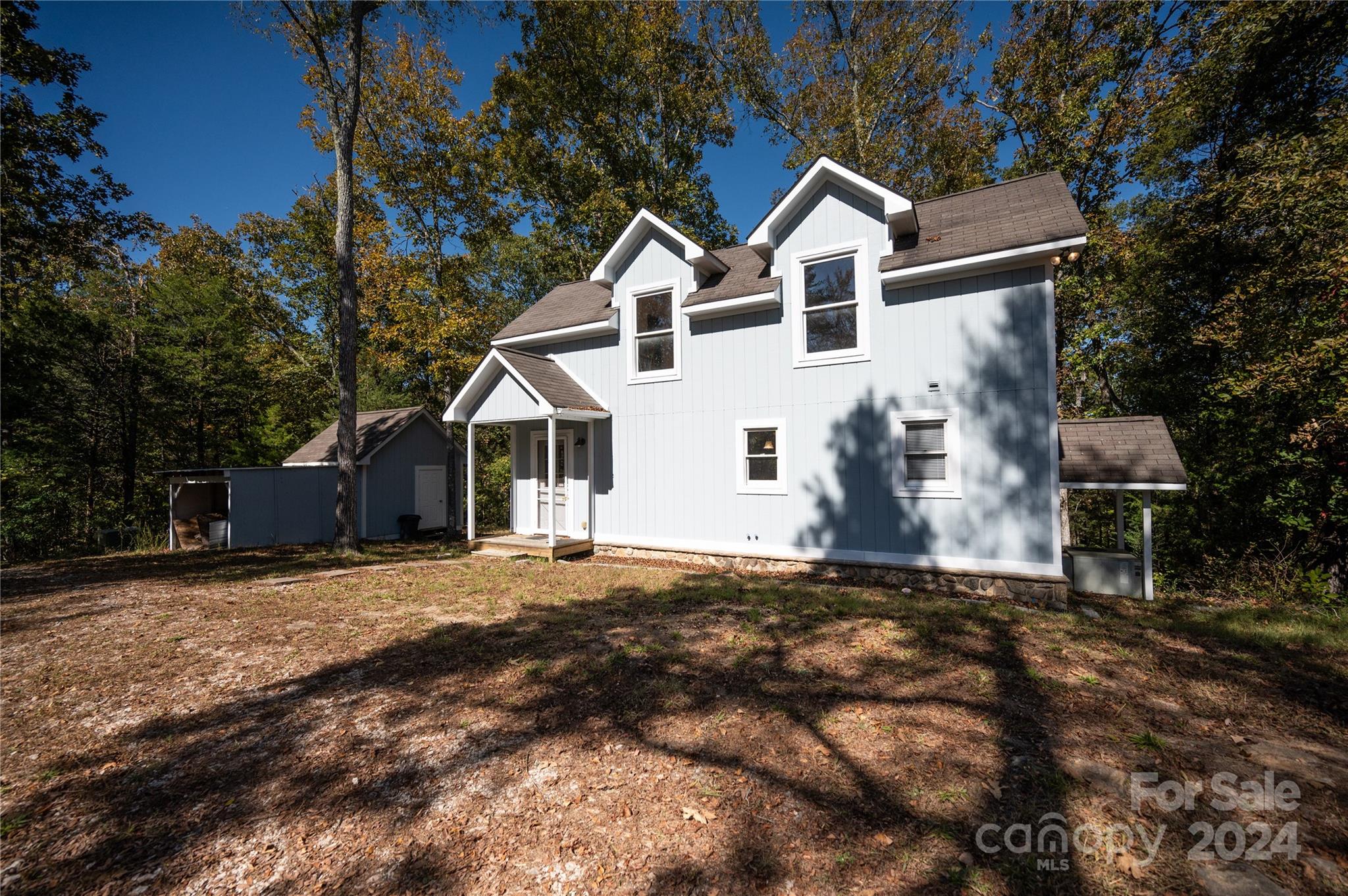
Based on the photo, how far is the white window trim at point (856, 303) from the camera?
935 centimetres

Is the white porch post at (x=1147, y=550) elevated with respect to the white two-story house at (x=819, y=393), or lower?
lower

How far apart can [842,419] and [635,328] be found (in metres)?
5.06

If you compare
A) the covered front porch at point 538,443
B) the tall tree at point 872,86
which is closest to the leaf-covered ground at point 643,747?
the covered front porch at point 538,443

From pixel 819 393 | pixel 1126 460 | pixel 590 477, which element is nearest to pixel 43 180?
pixel 590 477

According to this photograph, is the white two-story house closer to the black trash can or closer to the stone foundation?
the stone foundation

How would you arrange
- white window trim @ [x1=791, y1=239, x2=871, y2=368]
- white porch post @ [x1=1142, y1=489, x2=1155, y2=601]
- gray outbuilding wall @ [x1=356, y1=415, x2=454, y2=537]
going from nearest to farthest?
1. white porch post @ [x1=1142, y1=489, x2=1155, y2=601]
2. white window trim @ [x1=791, y1=239, x2=871, y2=368]
3. gray outbuilding wall @ [x1=356, y1=415, x2=454, y2=537]

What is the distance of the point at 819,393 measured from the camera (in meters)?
9.78

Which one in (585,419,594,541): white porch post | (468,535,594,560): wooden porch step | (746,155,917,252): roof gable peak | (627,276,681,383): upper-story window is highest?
(746,155,917,252): roof gable peak

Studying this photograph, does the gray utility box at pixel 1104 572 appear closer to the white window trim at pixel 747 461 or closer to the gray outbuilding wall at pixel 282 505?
Result: the white window trim at pixel 747 461

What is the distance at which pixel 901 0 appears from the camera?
17.3 metres

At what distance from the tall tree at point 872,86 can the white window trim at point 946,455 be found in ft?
39.2

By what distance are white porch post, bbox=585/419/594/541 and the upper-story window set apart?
1.59 metres

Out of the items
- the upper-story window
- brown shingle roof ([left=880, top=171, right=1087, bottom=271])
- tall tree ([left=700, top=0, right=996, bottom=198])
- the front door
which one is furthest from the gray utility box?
tall tree ([left=700, top=0, right=996, bottom=198])

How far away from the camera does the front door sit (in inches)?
499
